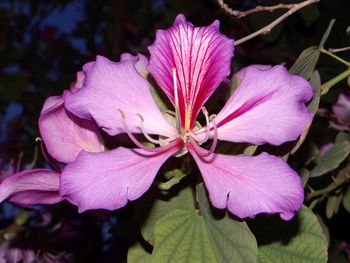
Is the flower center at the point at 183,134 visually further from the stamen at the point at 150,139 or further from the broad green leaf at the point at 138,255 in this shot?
the broad green leaf at the point at 138,255

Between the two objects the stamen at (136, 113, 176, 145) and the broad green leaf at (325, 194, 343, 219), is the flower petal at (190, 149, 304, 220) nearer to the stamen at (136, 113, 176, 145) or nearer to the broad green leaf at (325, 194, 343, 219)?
the stamen at (136, 113, 176, 145)

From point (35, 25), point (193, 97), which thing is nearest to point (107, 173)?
point (193, 97)

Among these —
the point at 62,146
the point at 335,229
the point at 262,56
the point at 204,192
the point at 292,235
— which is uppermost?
the point at 62,146

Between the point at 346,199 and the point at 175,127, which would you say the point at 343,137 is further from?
the point at 175,127

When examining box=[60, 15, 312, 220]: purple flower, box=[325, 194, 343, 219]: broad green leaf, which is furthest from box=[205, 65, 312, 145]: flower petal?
box=[325, 194, 343, 219]: broad green leaf

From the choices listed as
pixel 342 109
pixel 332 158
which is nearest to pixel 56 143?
pixel 332 158

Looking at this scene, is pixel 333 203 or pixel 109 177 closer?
pixel 109 177

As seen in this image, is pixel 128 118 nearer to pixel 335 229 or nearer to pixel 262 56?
pixel 335 229
